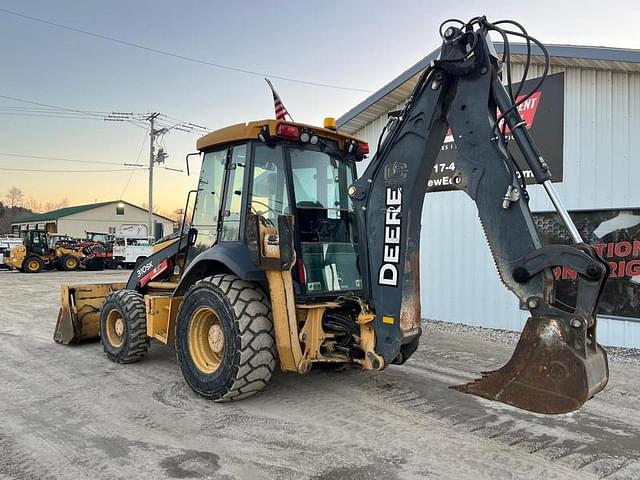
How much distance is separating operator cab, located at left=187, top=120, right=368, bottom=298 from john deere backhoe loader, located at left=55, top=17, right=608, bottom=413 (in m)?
0.01

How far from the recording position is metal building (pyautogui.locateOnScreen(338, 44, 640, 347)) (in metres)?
7.65

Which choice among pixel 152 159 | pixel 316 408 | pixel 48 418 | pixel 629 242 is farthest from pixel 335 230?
pixel 152 159

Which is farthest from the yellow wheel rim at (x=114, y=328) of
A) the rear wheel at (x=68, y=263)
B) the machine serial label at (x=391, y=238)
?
the rear wheel at (x=68, y=263)

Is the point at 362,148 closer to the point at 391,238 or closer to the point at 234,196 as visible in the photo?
the point at 234,196

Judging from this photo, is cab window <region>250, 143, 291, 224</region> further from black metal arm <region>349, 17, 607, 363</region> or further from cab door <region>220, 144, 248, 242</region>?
black metal arm <region>349, 17, 607, 363</region>

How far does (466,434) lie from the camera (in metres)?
4.08

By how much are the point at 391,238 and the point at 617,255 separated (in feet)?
17.6

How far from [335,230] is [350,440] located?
2.02m

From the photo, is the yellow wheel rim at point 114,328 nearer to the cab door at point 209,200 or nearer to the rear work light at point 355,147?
the cab door at point 209,200

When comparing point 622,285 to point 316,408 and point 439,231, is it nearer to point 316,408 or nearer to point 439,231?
point 439,231

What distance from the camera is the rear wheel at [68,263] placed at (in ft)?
89.7

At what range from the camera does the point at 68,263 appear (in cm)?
2748

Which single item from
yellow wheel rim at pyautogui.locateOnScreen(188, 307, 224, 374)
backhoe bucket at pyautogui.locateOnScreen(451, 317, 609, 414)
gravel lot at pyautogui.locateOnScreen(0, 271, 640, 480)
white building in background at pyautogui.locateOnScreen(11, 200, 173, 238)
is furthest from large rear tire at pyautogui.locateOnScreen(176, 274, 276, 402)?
white building in background at pyautogui.locateOnScreen(11, 200, 173, 238)

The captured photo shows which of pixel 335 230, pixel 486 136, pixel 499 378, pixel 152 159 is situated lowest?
pixel 499 378
